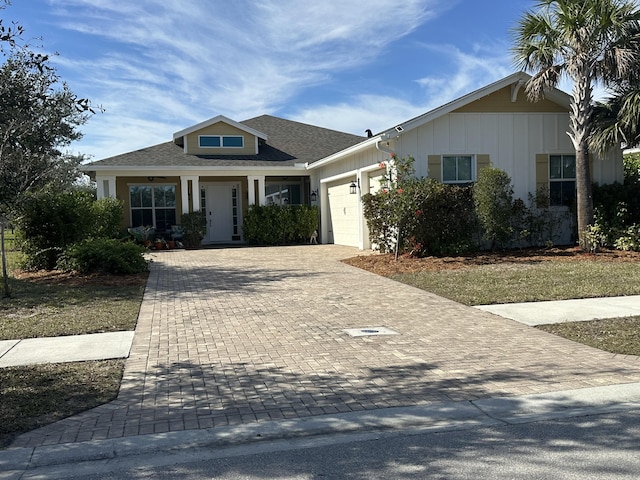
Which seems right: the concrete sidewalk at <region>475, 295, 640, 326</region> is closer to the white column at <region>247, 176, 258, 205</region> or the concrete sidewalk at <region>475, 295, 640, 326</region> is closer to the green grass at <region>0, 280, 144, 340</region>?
the green grass at <region>0, 280, 144, 340</region>

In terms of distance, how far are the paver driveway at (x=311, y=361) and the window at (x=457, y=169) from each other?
22.7ft

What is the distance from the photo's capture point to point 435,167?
16.0 metres

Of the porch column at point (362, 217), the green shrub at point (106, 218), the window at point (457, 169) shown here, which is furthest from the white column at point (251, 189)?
the window at point (457, 169)

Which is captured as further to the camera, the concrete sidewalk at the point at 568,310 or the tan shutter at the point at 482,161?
the tan shutter at the point at 482,161

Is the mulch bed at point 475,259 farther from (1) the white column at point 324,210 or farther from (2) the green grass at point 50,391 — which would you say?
(2) the green grass at point 50,391

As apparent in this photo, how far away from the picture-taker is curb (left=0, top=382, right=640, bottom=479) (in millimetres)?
3830

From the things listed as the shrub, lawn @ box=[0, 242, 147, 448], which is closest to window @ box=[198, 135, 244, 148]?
lawn @ box=[0, 242, 147, 448]

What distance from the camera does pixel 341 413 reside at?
14.7 feet

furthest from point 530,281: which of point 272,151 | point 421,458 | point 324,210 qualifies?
point 272,151

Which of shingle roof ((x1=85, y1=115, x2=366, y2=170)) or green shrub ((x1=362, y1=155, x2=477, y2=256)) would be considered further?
shingle roof ((x1=85, y1=115, x2=366, y2=170))

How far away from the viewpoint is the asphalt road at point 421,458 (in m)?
3.51

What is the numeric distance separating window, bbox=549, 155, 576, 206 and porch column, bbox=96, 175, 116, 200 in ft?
50.3

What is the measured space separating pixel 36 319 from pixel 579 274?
10.0 meters

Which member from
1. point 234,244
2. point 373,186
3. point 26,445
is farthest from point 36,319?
point 234,244
